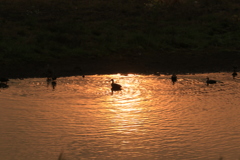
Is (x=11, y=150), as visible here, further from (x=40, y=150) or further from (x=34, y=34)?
(x=34, y=34)

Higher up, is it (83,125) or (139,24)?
(139,24)

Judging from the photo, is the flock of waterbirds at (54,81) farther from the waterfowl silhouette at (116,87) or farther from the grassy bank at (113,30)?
the grassy bank at (113,30)

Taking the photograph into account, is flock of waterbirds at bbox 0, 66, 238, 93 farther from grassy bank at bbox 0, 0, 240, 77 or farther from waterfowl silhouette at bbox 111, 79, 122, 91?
grassy bank at bbox 0, 0, 240, 77

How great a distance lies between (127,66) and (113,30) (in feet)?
22.8

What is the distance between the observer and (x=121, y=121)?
1375 centimetres

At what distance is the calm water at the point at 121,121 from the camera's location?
1116cm

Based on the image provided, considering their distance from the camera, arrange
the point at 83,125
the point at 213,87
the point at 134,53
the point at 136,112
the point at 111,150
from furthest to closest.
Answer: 1. the point at 134,53
2. the point at 213,87
3. the point at 136,112
4. the point at 83,125
5. the point at 111,150

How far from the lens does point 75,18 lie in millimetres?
35844

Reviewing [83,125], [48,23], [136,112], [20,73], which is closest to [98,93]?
[136,112]

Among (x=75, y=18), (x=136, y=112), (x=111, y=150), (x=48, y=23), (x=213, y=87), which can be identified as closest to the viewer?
(x=111, y=150)

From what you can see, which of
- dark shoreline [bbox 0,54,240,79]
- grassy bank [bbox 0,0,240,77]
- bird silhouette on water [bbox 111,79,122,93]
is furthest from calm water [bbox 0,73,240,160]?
grassy bank [bbox 0,0,240,77]

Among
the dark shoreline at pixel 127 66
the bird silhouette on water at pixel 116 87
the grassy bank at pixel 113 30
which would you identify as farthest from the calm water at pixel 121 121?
the grassy bank at pixel 113 30

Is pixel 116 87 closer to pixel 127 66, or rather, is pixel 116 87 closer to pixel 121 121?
pixel 121 121

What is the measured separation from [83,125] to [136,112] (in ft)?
7.08
